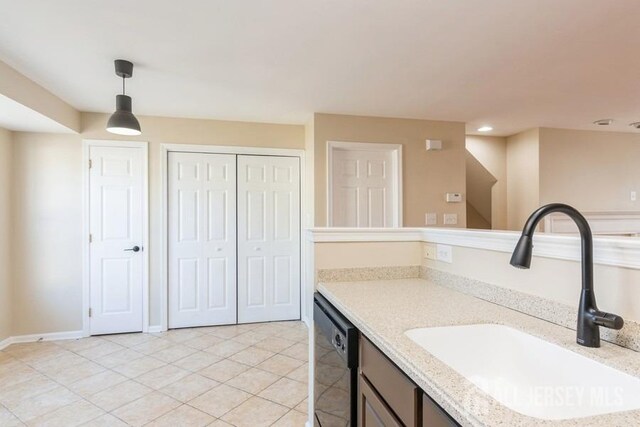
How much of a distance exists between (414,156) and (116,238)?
134 inches

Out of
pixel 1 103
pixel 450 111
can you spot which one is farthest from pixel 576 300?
pixel 1 103

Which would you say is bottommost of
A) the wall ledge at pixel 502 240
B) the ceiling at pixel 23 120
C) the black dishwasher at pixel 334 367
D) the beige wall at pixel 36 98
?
the black dishwasher at pixel 334 367

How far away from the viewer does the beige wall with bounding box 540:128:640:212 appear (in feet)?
14.7

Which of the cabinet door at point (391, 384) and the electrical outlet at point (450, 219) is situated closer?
the cabinet door at point (391, 384)

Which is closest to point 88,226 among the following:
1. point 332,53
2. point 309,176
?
point 309,176

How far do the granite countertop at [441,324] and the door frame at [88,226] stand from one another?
9.03 feet

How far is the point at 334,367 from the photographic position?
4.85ft

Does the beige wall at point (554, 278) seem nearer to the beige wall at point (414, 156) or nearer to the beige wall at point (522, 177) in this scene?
the beige wall at point (414, 156)

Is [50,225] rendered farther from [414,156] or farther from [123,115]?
[414,156]

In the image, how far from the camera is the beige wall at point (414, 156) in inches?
147

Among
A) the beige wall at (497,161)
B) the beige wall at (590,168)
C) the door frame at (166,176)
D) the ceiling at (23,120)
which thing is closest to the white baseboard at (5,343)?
the door frame at (166,176)

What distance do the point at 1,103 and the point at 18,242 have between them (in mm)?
1619

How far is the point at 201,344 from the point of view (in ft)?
11.3

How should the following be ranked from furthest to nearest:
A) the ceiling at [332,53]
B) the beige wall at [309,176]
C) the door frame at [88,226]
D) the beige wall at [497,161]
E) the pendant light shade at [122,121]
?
the beige wall at [497,161] < the beige wall at [309,176] < the door frame at [88,226] < the pendant light shade at [122,121] < the ceiling at [332,53]
